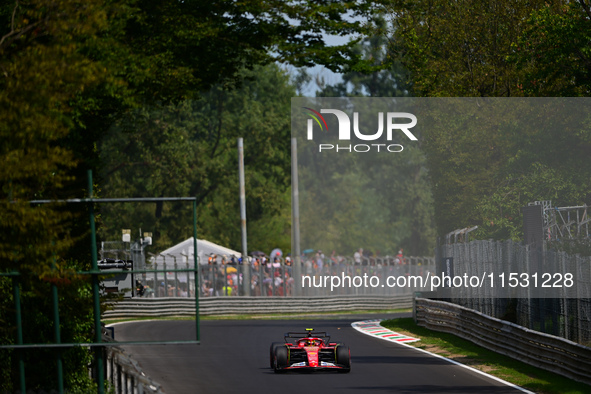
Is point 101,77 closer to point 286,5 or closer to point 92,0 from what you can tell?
point 92,0

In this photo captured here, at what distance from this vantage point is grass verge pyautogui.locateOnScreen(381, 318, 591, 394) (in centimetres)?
1717

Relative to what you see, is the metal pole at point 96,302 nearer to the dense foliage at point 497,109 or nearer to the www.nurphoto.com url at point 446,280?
the www.nurphoto.com url at point 446,280

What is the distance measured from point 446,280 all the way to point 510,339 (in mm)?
8256

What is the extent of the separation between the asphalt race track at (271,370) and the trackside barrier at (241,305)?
9.40 m

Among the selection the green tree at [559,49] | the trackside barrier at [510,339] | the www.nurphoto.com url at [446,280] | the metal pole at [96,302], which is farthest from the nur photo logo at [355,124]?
the metal pole at [96,302]

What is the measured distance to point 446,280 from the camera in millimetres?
29938

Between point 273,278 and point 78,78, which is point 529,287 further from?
point 273,278

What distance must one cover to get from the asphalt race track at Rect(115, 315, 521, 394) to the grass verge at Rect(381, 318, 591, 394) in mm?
524

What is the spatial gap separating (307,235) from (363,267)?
54.4 m

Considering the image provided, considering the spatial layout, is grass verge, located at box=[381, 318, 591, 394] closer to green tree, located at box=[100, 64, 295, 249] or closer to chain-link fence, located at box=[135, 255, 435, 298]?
chain-link fence, located at box=[135, 255, 435, 298]

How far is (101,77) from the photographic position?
11.6 meters

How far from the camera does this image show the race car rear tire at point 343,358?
1922 cm

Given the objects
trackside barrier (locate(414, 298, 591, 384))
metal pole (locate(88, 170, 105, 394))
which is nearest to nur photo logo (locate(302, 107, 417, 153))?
trackside barrier (locate(414, 298, 591, 384))

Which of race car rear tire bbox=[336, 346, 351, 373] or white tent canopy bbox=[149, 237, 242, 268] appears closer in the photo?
race car rear tire bbox=[336, 346, 351, 373]
